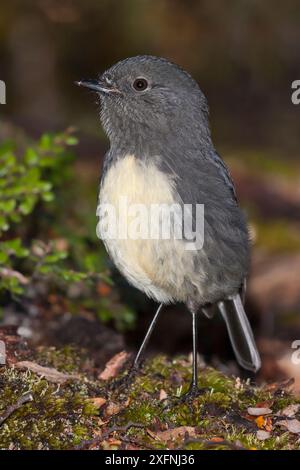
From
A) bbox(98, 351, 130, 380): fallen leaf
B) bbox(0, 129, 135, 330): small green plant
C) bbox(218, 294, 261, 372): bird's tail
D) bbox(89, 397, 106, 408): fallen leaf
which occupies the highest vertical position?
bbox(0, 129, 135, 330): small green plant

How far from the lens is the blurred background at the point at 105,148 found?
Result: 566 centimetres

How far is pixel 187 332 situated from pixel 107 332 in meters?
1.63

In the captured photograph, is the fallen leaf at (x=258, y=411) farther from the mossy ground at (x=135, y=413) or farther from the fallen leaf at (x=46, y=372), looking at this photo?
the fallen leaf at (x=46, y=372)

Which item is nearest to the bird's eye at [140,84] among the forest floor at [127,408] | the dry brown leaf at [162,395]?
the forest floor at [127,408]

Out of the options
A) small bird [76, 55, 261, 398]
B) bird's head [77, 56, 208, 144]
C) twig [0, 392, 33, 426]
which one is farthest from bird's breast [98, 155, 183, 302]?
twig [0, 392, 33, 426]

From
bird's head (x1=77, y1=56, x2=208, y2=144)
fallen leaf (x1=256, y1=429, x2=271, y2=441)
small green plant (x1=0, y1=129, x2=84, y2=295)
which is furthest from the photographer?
small green plant (x1=0, y1=129, x2=84, y2=295)

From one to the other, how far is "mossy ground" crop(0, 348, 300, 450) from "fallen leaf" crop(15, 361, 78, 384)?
5 cm

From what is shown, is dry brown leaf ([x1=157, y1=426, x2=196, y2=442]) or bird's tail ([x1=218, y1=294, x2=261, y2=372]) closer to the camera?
dry brown leaf ([x1=157, y1=426, x2=196, y2=442])

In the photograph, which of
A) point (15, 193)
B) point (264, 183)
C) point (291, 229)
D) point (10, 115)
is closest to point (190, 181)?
point (15, 193)

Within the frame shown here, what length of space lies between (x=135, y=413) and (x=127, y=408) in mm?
85

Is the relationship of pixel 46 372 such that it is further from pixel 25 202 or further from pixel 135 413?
pixel 25 202

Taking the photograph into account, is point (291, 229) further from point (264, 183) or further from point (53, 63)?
point (53, 63)

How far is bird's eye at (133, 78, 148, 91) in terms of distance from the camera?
185 inches

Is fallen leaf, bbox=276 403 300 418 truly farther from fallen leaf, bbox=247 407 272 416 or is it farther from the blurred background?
the blurred background
